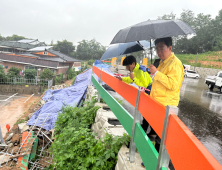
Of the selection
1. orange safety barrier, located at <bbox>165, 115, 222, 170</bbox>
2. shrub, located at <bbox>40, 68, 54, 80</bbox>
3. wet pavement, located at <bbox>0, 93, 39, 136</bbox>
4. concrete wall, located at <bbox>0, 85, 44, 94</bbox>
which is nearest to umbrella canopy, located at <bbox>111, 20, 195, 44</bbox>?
orange safety barrier, located at <bbox>165, 115, 222, 170</bbox>

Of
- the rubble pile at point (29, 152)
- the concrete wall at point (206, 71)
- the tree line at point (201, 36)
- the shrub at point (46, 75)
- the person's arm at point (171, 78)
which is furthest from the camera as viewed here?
the tree line at point (201, 36)

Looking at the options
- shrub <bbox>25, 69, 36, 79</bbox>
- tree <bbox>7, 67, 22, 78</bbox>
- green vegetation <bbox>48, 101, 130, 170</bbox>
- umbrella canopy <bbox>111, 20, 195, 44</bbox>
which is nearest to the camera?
umbrella canopy <bbox>111, 20, 195, 44</bbox>

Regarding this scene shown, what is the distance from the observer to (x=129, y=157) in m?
2.17

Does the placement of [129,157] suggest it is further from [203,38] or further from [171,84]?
[203,38]

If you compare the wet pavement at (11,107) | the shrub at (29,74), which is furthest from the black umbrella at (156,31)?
the shrub at (29,74)

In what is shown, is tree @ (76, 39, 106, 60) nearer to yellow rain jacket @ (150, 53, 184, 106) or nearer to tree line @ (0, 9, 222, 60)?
tree line @ (0, 9, 222, 60)

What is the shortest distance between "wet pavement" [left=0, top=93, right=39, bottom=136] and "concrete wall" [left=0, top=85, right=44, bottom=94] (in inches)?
45.3

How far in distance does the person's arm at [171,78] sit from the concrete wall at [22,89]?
2286 cm

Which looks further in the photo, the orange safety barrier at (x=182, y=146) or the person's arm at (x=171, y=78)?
the person's arm at (x=171, y=78)

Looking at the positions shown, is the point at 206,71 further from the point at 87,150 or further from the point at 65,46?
the point at 65,46

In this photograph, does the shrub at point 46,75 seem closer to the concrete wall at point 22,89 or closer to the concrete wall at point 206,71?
the concrete wall at point 22,89

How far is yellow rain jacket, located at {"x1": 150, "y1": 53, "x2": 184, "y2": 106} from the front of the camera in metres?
1.98

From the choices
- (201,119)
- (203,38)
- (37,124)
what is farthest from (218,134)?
(203,38)

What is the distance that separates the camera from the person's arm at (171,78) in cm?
197
